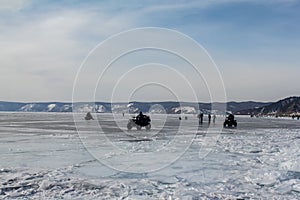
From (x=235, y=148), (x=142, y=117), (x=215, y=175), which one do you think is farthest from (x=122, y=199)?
(x=142, y=117)

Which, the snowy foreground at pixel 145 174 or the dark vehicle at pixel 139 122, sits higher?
the dark vehicle at pixel 139 122

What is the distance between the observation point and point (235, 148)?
1457 cm

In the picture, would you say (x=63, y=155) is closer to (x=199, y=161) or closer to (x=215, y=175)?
(x=199, y=161)

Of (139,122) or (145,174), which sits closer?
(145,174)

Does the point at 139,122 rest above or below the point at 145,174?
above

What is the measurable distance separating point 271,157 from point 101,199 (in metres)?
7.43

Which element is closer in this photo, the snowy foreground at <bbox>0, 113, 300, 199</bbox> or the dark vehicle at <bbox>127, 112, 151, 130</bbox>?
the snowy foreground at <bbox>0, 113, 300, 199</bbox>

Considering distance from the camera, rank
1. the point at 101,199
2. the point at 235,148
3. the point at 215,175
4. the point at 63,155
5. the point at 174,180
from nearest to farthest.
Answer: the point at 101,199
the point at 174,180
the point at 215,175
the point at 63,155
the point at 235,148

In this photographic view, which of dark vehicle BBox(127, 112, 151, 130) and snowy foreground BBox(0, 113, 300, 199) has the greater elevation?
dark vehicle BBox(127, 112, 151, 130)

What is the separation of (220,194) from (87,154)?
6.38m

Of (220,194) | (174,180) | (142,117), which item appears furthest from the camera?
(142,117)

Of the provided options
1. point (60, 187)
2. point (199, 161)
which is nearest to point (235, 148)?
point (199, 161)

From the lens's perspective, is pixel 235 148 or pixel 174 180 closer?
pixel 174 180

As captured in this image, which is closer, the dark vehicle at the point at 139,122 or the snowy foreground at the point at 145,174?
the snowy foreground at the point at 145,174
